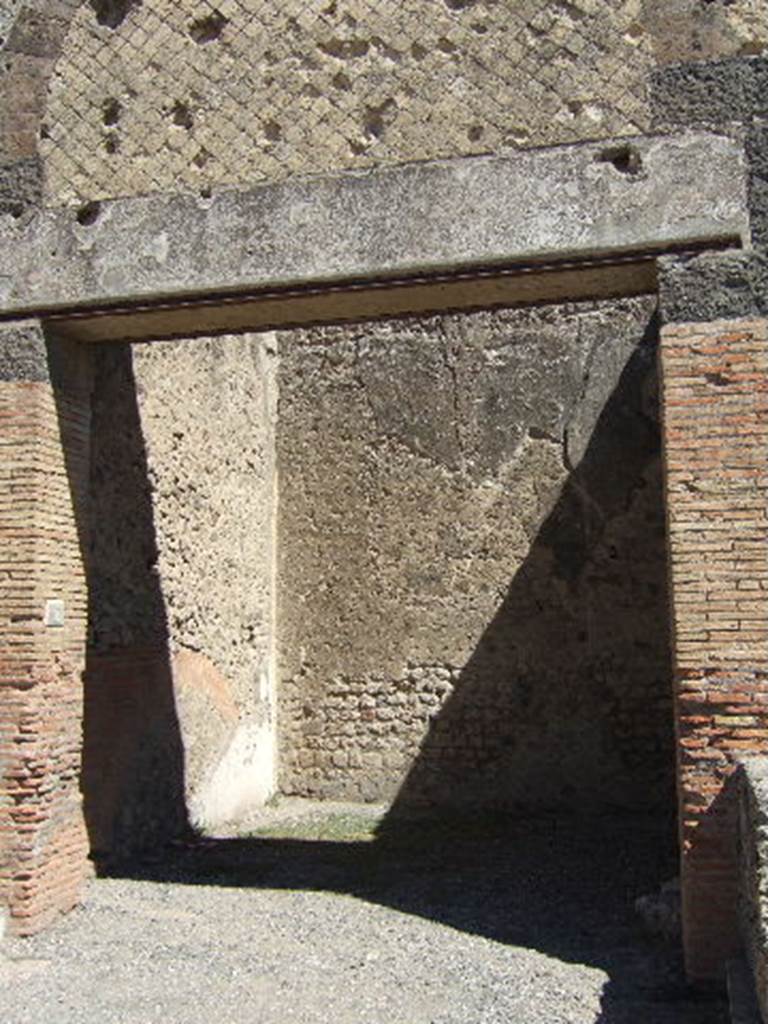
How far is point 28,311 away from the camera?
579 cm

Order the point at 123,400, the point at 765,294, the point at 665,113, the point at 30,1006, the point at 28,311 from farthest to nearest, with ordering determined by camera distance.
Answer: the point at 123,400, the point at 28,311, the point at 665,113, the point at 765,294, the point at 30,1006

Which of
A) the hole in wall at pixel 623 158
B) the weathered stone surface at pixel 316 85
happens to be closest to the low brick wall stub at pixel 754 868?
the hole in wall at pixel 623 158

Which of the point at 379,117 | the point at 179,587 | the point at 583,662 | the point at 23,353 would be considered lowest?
the point at 583,662

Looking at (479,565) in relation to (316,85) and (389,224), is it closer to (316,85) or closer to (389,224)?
(316,85)

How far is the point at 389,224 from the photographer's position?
17.7 feet

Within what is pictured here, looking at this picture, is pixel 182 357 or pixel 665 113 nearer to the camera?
pixel 665 113

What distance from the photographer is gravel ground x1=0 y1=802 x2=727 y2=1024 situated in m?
4.27

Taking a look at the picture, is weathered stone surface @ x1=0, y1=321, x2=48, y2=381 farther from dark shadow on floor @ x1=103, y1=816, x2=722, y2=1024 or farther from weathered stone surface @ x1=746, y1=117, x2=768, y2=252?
weathered stone surface @ x1=746, y1=117, x2=768, y2=252

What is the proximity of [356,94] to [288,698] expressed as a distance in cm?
498

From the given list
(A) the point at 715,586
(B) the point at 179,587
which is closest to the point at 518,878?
(A) the point at 715,586

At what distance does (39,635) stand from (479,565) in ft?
14.5

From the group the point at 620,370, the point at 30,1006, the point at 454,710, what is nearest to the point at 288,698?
the point at 454,710

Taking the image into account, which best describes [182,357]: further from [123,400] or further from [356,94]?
[356,94]

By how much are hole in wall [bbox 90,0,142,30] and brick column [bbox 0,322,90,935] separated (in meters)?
1.93
